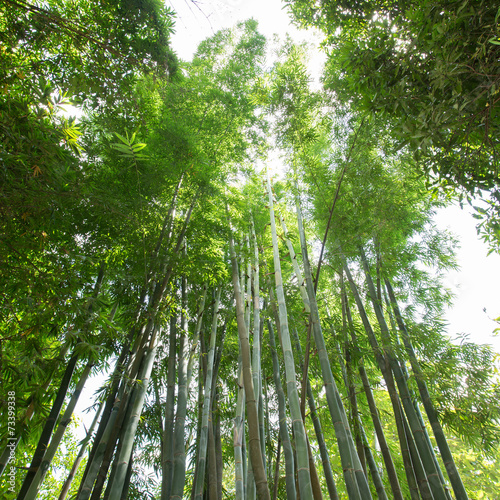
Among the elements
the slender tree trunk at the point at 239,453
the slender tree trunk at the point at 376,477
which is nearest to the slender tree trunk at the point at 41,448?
the slender tree trunk at the point at 239,453

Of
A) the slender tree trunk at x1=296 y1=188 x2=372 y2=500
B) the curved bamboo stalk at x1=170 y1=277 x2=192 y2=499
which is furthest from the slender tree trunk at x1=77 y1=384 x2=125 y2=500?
the slender tree trunk at x1=296 y1=188 x2=372 y2=500

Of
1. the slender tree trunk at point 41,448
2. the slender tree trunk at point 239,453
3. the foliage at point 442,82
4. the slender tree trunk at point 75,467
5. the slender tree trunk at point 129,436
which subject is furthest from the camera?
the slender tree trunk at point 75,467

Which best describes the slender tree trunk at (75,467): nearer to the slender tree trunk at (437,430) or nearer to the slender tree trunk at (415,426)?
the slender tree trunk at (415,426)

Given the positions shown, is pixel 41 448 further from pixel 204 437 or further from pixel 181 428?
pixel 204 437

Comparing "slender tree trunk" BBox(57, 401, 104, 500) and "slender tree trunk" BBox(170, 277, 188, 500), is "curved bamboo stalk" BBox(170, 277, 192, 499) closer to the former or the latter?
"slender tree trunk" BBox(170, 277, 188, 500)

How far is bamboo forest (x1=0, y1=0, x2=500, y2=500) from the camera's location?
74.1 inches

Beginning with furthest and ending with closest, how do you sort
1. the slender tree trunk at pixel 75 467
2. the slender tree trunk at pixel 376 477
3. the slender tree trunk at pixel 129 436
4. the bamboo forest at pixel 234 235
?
the slender tree trunk at pixel 75 467 → the slender tree trunk at pixel 376 477 → the slender tree trunk at pixel 129 436 → the bamboo forest at pixel 234 235

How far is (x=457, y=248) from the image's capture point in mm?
4652

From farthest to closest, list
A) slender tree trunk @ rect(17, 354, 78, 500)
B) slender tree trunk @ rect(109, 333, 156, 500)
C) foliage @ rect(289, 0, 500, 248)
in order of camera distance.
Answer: slender tree trunk @ rect(17, 354, 78, 500), slender tree trunk @ rect(109, 333, 156, 500), foliage @ rect(289, 0, 500, 248)

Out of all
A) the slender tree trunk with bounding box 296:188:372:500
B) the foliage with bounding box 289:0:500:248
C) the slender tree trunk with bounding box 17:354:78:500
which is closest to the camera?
the foliage with bounding box 289:0:500:248

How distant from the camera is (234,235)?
4.59m

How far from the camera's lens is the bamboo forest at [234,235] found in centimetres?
188

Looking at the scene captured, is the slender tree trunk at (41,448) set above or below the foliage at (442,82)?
below

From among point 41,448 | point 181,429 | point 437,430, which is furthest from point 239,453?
point 437,430
